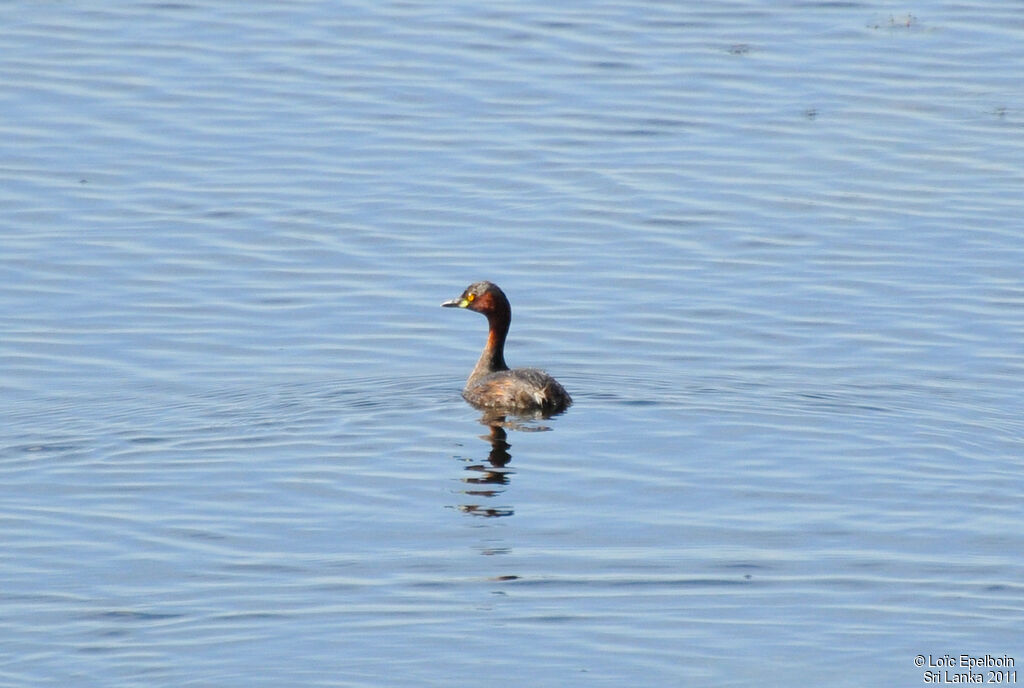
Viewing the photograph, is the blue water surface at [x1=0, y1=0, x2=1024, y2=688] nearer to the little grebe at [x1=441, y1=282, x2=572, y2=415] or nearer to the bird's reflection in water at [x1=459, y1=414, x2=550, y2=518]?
the bird's reflection in water at [x1=459, y1=414, x2=550, y2=518]

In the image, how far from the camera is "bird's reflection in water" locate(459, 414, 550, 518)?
11.7 metres

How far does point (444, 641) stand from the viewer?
31.1 ft

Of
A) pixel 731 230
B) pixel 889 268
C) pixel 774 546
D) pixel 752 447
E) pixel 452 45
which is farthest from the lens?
pixel 452 45

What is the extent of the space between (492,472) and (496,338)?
3219 mm

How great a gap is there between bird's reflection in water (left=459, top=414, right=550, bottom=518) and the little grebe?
0.19 metres

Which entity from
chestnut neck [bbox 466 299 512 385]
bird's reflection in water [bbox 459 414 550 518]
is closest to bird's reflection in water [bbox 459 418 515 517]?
bird's reflection in water [bbox 459 414 550 518]

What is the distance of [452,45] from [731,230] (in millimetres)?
8108

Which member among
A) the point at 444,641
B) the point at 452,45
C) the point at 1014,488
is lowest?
the point at 444,641

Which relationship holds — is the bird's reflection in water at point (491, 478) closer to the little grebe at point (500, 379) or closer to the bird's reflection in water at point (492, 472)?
the bird's reflection in water at point (492, 472)

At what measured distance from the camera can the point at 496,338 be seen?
15758mm

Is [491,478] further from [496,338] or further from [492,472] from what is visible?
[496,338]

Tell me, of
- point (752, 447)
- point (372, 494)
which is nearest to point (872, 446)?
point (752, 447)

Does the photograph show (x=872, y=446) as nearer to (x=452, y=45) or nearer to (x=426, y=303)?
(x=426, y=303)

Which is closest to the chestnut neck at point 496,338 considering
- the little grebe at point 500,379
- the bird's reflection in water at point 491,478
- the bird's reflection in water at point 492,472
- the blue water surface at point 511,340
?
the little grebe at point 500,379
